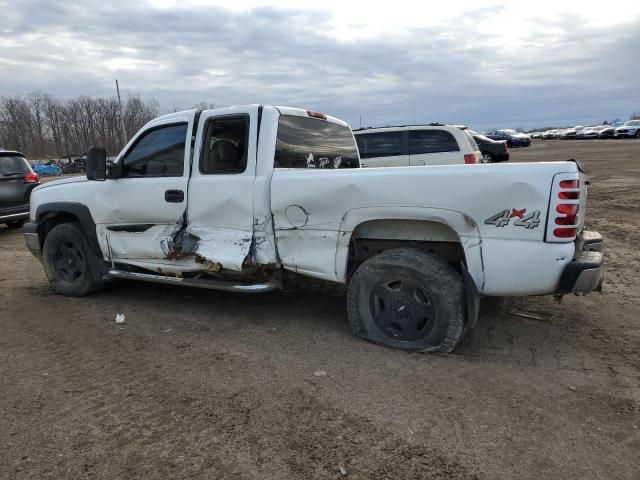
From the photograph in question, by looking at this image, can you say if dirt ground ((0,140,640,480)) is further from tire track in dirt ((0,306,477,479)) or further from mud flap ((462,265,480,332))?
mud flap ((462,265,480,332))

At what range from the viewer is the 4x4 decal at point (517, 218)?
335cm

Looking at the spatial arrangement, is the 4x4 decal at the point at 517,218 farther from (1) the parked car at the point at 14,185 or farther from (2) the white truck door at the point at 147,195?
(1) the parked car at the point at 14,185

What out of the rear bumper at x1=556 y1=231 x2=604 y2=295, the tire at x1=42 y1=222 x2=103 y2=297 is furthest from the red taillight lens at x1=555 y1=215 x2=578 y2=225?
the tire at x1=42 y1=222 x2=103 y2=297

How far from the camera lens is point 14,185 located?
1033cm

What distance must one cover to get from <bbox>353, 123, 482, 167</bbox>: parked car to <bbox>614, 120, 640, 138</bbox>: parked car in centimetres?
3840

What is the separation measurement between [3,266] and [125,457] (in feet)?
20.9

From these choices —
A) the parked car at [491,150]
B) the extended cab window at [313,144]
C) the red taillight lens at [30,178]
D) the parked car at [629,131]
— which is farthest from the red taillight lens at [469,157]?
the parked car at [629,131]

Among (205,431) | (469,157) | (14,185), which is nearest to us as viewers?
(205,431)

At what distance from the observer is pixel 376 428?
9.68ft

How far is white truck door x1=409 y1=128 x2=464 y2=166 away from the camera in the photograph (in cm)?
1100

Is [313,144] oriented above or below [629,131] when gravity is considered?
below

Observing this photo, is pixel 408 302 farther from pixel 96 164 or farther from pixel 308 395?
pixel 96 164

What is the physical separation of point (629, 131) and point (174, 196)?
47.1 m

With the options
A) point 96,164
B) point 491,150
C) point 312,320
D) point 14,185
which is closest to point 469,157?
point 312,320
